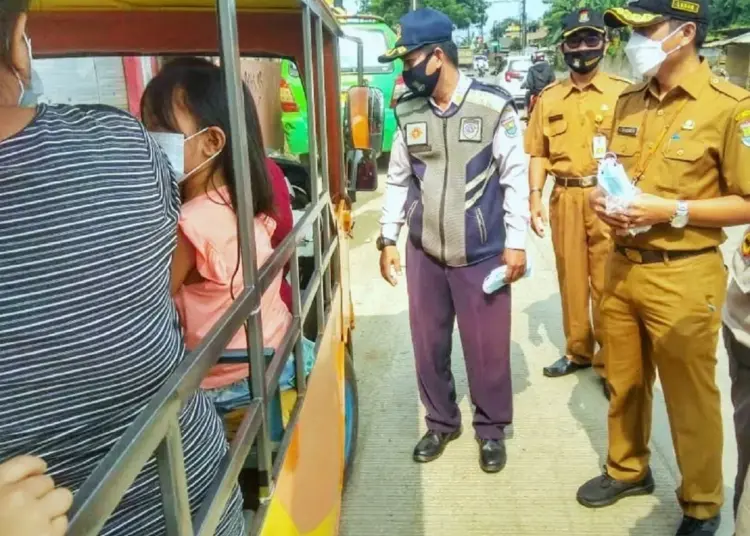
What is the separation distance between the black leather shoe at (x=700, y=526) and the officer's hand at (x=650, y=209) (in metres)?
A: 1.11

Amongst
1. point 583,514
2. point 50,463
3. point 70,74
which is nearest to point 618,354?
Answer: point 583,514

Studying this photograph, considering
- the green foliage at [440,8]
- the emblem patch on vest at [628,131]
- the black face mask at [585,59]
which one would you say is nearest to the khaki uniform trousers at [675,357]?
the emblem patch on vest at [628,131]

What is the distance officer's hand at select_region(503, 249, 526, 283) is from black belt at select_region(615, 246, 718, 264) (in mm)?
438

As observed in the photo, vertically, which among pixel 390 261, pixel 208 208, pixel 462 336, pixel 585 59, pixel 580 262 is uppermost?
pixel 585 59

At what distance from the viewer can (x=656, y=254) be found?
2.32m

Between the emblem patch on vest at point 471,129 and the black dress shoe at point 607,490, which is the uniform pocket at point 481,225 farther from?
the black dress shoe at point 607,490

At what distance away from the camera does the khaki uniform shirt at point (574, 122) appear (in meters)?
3.54

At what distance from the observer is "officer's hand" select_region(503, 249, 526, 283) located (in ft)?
9.02

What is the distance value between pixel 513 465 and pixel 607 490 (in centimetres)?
45

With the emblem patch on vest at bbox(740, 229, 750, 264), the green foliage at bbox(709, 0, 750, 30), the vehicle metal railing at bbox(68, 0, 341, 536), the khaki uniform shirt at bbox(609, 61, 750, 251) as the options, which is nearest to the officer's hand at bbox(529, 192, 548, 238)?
the khaki uniform shirt at bbox(609, 61, 750, 251)

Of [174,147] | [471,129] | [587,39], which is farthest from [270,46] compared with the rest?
[587,39]

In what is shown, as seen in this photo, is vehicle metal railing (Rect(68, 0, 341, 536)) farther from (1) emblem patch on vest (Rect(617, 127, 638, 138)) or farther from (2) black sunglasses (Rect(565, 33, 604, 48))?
(2) black sunglasses (Rect(565, 33, 604, 48))

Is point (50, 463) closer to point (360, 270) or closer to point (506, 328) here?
point (506, 328)

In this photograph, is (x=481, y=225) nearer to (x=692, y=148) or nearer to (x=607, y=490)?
(x=692, y=148)
